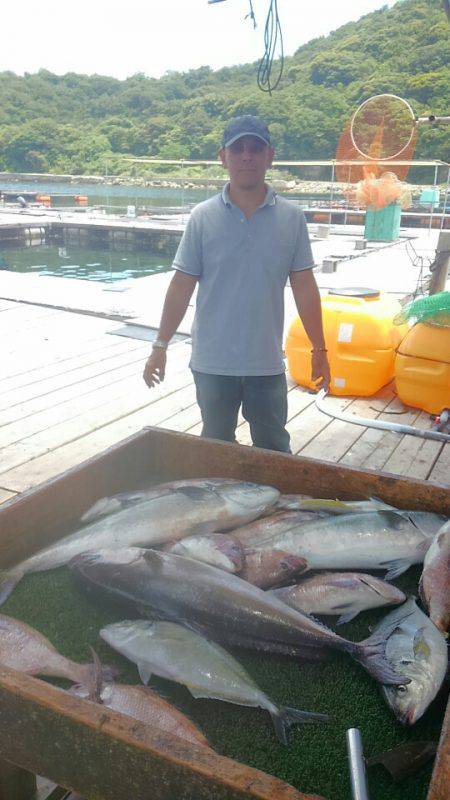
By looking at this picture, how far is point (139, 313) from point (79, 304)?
1112 mm

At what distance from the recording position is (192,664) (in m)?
1.47

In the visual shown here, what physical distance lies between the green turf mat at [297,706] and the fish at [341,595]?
6cm

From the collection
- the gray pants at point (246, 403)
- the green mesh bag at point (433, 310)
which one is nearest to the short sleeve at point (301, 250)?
the gray pants at point (246, 403)

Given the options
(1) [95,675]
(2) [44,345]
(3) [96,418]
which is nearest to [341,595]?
(1) [95,675]

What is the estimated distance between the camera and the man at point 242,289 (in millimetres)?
2777

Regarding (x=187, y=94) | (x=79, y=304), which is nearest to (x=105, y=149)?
(x=187, y=94)

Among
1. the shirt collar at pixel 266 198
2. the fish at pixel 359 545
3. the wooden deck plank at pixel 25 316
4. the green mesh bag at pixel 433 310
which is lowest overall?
the wooden deck plank at pixel 25 316

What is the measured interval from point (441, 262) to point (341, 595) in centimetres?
570

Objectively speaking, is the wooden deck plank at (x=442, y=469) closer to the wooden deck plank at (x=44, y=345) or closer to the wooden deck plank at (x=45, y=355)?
the wooden deck plank at (x=45, y=355)

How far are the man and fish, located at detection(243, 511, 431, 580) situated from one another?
1.16 m

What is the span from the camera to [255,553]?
1.86 m

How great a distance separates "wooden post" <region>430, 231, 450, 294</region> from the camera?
246 inches

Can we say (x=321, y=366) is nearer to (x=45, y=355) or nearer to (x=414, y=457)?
(x=414, y=457)

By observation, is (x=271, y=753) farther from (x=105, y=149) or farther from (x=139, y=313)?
(x=105, y=149)
